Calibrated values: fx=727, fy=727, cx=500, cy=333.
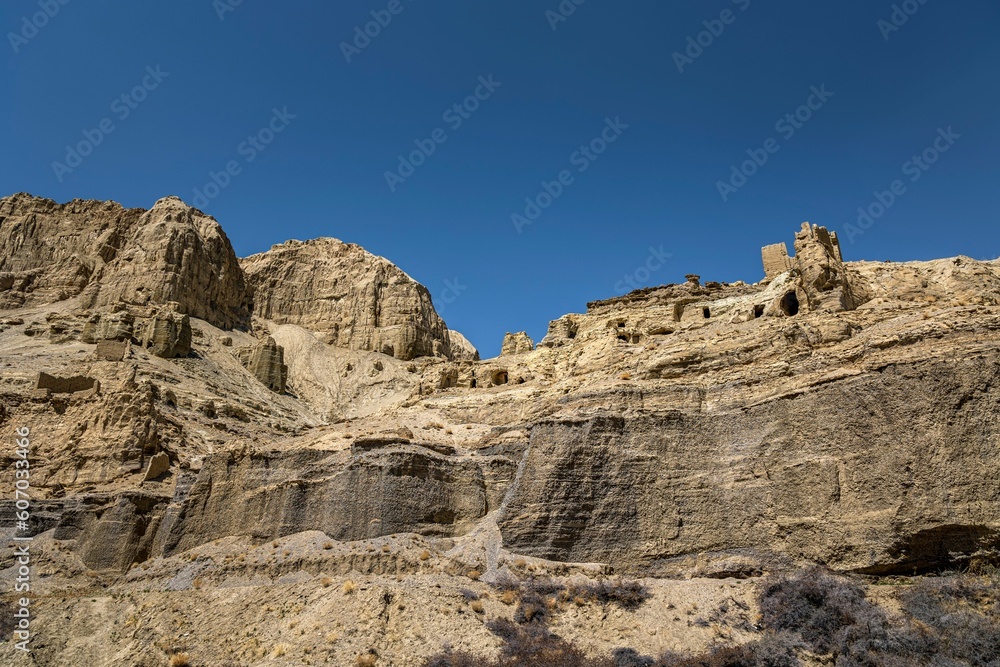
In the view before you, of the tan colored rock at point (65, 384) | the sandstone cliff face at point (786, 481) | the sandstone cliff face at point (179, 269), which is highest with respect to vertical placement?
the sandstone cliff face at point (179, 269)

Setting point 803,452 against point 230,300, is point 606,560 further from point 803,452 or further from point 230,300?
point 230,300

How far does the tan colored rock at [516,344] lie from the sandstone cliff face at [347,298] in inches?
986

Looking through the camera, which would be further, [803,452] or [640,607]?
[803,452]

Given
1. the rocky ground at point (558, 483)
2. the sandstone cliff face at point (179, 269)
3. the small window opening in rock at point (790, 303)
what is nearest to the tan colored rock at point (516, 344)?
the rocky ground at point (558, 483)

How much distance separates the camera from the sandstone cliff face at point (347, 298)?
279ft

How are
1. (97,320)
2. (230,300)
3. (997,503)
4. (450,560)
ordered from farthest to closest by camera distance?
(230,300) → (97,320) → (450,560) → (997,503)

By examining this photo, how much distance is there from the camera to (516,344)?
59375 millimetres

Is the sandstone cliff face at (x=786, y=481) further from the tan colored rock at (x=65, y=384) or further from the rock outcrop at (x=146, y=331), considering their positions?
the rock outcrop at (x=146, y=331)

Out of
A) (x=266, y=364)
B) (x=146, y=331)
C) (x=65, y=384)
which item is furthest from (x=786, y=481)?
(x=266, y=364)

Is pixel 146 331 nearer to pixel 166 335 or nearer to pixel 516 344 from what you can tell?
pixel 166 335

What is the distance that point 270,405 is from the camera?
6197 cm

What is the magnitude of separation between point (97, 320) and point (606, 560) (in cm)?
5273

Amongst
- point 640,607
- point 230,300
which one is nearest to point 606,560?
point 640,607

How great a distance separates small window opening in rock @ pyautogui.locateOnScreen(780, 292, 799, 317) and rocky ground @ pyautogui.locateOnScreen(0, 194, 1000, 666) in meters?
0.19
